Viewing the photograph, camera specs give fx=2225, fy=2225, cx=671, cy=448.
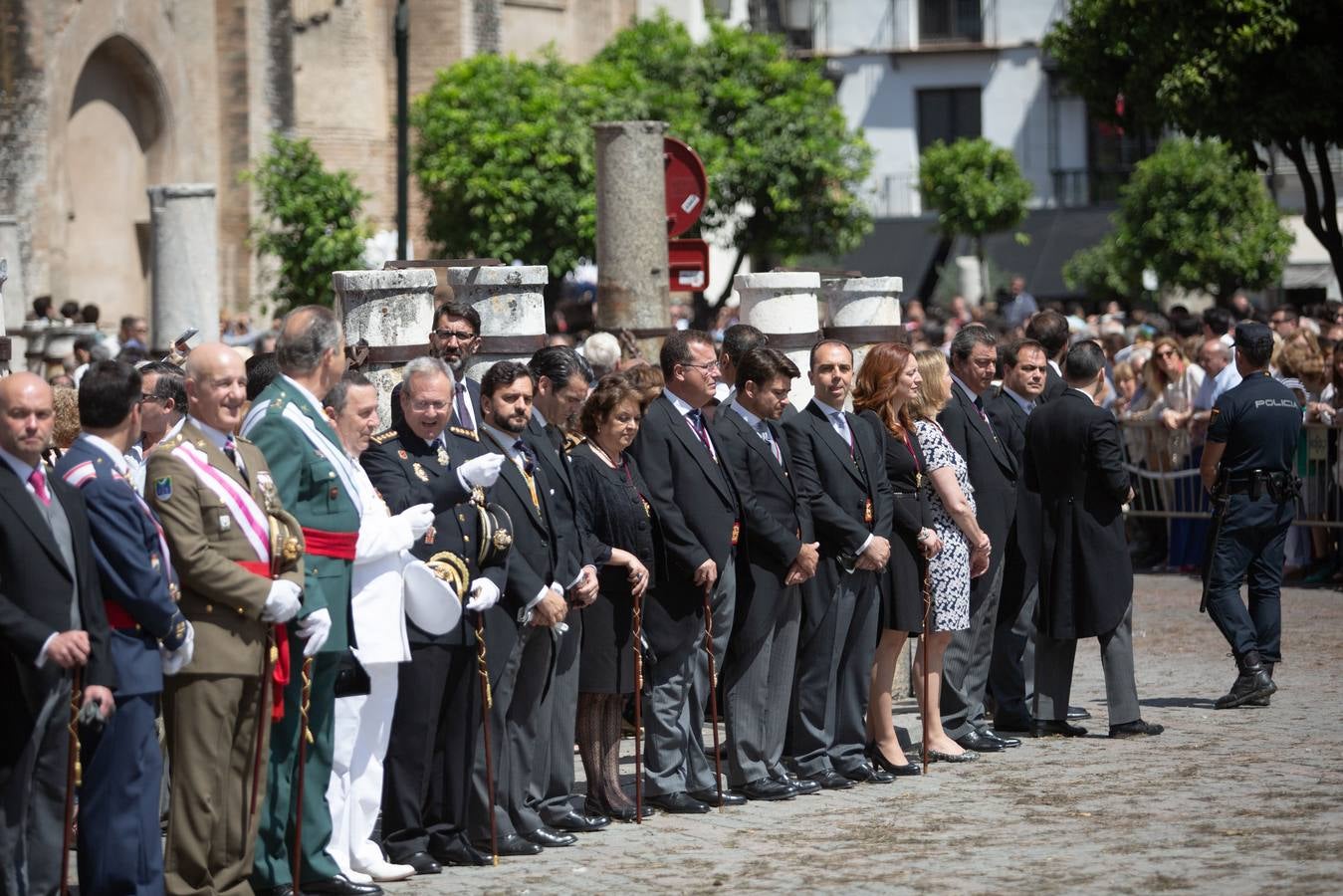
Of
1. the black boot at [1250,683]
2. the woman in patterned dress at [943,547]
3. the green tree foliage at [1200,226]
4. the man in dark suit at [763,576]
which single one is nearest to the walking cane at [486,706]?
the man in dark suit at [763,576]

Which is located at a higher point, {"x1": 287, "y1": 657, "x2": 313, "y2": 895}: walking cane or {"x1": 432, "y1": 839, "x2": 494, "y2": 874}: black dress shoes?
{"x1": 287, "y1": 657, "x2": 313, "y2": 895}: walking cane

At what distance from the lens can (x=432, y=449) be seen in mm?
8570

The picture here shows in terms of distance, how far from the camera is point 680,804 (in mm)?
9570

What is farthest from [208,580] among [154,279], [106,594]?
[154,279]

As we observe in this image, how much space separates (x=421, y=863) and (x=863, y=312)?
5.73 meters

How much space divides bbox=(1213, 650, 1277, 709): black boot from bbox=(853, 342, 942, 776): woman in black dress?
2.30 m

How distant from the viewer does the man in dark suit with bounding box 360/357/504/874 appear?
842cm

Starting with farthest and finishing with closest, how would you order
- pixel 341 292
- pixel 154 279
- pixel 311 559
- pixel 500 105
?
1. pixel 500 105
2. pixel 154 279
3. pixel 341 292
4. pixel 311 559

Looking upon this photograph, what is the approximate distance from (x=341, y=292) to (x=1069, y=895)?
4552mm

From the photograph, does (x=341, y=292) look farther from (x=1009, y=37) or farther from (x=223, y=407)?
(x=1009, y=37)

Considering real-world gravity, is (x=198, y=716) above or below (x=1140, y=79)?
below

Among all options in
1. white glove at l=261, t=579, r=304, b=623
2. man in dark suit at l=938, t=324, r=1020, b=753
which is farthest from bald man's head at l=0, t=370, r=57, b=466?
man in dark suit at l=938, t=324, r=1020, b=753

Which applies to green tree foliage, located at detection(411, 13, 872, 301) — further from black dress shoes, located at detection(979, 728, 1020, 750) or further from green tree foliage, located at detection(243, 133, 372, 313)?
black dress shoes, located at detection(979, 728, 1020, 750)

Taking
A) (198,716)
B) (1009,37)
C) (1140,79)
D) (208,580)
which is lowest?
(198,716)
